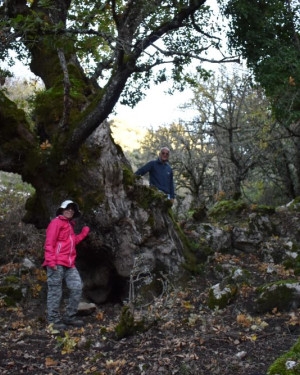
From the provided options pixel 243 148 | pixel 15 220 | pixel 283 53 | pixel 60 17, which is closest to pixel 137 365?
pixel 60 17

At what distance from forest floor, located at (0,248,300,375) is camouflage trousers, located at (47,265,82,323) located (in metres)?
0.28

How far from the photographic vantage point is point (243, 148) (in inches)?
610

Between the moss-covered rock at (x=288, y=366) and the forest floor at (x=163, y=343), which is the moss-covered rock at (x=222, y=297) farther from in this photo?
the moss-covered rock at (x=288, y=366)

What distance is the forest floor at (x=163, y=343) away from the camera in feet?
14.0

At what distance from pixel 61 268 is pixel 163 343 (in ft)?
7.18

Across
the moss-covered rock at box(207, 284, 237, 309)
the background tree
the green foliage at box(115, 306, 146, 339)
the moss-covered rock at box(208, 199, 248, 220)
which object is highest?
the background tree

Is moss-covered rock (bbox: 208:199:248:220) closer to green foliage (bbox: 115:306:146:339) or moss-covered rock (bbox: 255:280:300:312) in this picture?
moss-covered rock (bbox: 255:280:300:312)

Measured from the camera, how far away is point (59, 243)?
6.33m

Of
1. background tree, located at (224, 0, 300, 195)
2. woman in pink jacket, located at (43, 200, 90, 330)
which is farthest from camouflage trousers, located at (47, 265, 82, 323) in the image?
background tree, located at (224, 0, 300, 195)

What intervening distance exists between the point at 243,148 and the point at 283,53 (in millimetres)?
6185

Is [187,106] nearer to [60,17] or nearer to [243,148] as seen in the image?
[243,148]

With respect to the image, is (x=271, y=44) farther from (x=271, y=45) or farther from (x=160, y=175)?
(x=160, y=175)

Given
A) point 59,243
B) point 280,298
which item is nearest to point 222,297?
point 280,298

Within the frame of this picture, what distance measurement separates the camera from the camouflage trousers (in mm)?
6090
